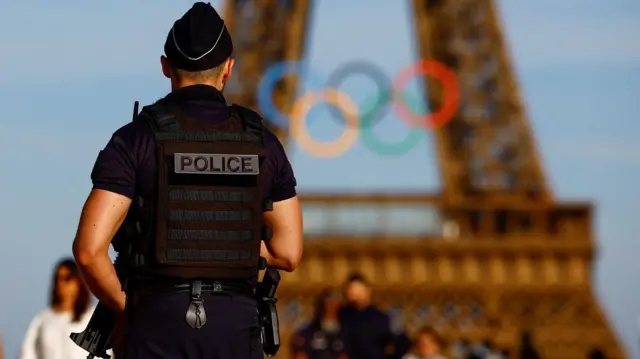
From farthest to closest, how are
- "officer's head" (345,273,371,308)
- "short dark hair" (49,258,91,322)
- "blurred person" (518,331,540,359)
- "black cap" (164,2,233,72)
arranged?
"blurred person" (518,331,540,359) → "officer's head" (345,273,371,308) → "short dark hair" (49,258,91,322) → "black cap" (164,2,233,72)

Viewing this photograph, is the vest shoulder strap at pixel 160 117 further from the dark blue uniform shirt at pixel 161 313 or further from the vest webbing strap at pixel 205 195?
the vest webbing strap at pixel 205 195

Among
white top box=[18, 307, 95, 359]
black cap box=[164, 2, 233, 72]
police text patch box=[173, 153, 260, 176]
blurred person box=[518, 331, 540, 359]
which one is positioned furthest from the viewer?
blurred person box=[518, 331, 540, 359]

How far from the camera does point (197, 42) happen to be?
242 inches

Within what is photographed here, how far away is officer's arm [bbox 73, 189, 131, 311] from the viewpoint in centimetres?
587

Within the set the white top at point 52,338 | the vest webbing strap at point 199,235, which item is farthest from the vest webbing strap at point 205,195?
the white top at point 52,338

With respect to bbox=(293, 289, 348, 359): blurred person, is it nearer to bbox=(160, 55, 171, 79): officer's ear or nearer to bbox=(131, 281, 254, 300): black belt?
bbox=(160, 55, 171, 79): officer's ear

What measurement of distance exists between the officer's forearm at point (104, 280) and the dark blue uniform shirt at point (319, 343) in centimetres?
874

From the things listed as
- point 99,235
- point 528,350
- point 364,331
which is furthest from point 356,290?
point 99,235

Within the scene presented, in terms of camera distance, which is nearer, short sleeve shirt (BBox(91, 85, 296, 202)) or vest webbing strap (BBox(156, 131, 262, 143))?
short sleeve shirt (BBox(91, 85, 296, 202))

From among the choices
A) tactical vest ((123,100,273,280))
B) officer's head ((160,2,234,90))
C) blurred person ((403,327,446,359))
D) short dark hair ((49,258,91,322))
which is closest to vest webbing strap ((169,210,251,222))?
tactical vest ((123,100,273,280))

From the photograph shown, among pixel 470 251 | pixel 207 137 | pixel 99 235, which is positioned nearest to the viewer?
pixel 99 235

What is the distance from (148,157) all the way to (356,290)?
27.9 feet

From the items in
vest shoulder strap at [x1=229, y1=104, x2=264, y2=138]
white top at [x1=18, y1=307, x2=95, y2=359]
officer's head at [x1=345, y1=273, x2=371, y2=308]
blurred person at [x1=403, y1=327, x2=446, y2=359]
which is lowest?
blurred person at [x1=403, y1=327, x2=446, y2=359]

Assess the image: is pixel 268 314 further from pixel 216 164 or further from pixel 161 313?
pixel 216 164
